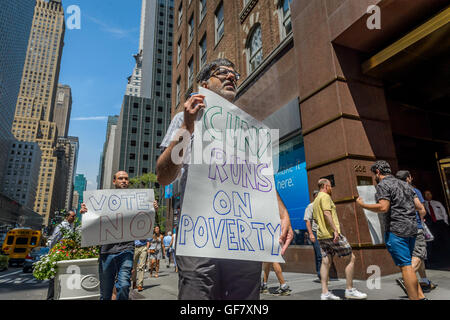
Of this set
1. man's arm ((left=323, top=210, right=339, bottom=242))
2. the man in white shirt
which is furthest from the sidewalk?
the man in white shirt

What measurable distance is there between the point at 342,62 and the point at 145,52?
368ft

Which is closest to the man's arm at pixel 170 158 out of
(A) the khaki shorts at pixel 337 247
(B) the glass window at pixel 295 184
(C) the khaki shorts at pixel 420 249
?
(A) the khaki shorts at pixel 337 247

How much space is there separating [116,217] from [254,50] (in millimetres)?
10921

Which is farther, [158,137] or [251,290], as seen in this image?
[158,137]

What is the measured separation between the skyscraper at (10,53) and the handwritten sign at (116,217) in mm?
139113

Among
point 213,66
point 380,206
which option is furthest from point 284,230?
point 380,206

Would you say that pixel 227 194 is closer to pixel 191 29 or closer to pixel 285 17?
pixel 285 17

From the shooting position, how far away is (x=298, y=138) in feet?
29.3

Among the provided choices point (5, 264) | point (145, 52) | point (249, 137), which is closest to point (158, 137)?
point (145, 52)

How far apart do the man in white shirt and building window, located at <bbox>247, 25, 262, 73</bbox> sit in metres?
8.18

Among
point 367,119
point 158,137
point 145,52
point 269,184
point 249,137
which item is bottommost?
point 269,184

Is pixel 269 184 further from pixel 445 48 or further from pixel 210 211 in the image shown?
pixel 445 48

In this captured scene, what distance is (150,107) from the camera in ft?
309

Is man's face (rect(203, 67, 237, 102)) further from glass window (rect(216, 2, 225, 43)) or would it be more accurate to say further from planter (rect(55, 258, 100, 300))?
glass window (rect(216, 2, 225, 43))
